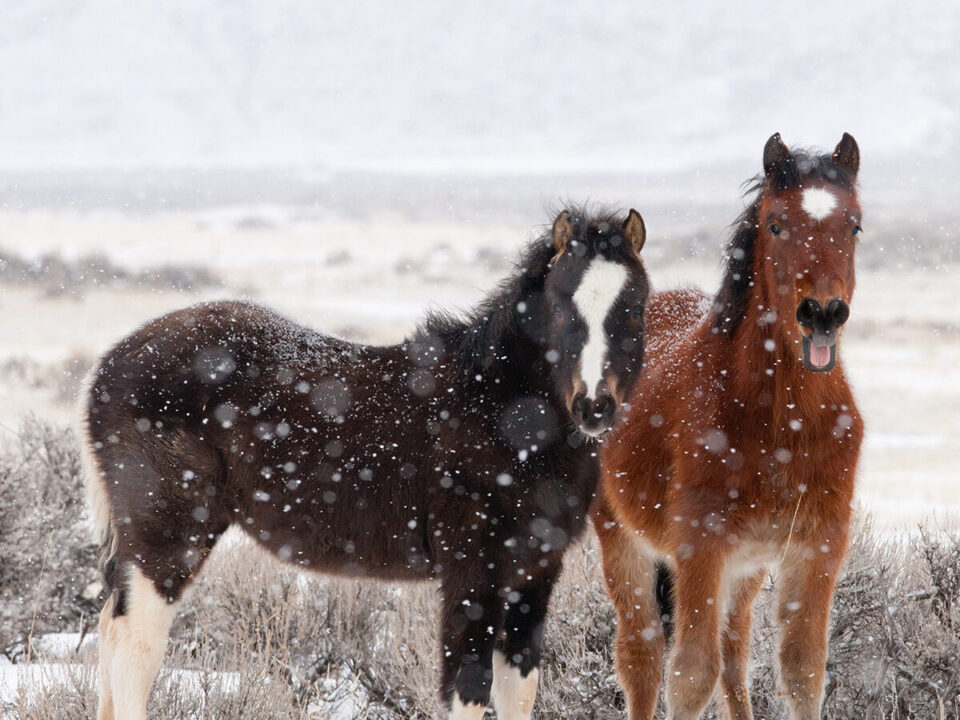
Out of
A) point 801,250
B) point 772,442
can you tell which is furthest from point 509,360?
point 801,250

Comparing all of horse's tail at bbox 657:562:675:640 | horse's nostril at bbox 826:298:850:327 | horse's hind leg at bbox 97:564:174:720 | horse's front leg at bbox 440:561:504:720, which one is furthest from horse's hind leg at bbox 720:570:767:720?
horse's hind leg at bbox 97:564:174:720

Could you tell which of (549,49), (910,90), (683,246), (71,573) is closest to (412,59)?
(549,49)

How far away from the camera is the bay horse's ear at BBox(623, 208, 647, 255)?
3557 mm

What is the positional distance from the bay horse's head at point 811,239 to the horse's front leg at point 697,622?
2.92 feet

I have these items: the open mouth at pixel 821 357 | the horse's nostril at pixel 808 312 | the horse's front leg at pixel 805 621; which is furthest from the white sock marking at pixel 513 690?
the horse's nostril at pixel 808 312

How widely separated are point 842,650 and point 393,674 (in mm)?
2371

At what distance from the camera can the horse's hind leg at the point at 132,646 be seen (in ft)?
12.3

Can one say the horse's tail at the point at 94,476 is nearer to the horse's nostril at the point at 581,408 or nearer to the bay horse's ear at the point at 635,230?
the horse's nostril at the point at 581,408

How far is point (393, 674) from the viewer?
5.01 meters

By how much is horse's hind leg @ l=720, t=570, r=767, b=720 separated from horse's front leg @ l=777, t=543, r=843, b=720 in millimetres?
624

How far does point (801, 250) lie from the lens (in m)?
3.43

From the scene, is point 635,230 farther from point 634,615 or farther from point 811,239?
point 634,615

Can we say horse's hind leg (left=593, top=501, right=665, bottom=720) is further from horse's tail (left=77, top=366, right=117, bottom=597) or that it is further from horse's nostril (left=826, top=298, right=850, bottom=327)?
horse's tail (left=77, top=366, right=117, bottom=597)

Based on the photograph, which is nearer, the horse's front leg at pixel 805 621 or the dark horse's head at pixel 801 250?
the dark horse's head at pixel 801 250
